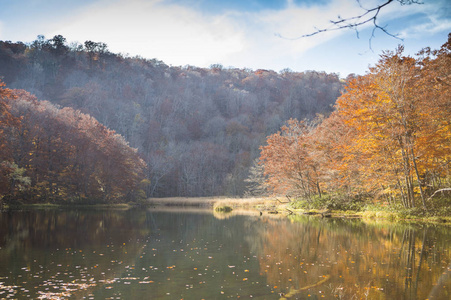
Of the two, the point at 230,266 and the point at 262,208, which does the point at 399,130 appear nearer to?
the point at 230,266

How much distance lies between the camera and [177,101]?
9500cm

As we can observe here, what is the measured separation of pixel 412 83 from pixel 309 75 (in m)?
87.2

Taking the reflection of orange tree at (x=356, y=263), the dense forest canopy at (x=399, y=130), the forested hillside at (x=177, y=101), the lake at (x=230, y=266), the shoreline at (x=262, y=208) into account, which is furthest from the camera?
the forested hillside at (x=177, y=101)

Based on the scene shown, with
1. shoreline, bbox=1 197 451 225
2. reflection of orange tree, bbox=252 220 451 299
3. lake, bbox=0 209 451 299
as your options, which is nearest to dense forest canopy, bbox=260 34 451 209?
shoreline, bbox=1 197 451 225

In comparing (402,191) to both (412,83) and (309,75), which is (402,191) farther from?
(309,75)

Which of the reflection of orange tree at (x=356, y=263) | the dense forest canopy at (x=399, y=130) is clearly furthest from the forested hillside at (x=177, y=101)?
the reflection of orange tree at (x=356, y=263)

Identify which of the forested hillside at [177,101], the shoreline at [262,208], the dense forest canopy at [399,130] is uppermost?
the forested hillside at [177,101]

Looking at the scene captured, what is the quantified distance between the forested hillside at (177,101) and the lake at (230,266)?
152 feet

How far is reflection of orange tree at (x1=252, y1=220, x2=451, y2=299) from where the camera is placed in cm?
698

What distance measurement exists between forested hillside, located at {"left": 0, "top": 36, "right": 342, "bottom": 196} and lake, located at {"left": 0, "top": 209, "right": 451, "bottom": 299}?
46.4 meters

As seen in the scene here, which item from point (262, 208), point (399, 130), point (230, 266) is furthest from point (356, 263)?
point (262, 208)

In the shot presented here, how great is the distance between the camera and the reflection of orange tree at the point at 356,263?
6977 millimetres

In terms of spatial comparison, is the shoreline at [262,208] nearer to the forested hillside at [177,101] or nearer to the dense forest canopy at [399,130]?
the dense forest canopy at [399,130]

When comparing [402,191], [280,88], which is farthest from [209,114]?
[402,191]
